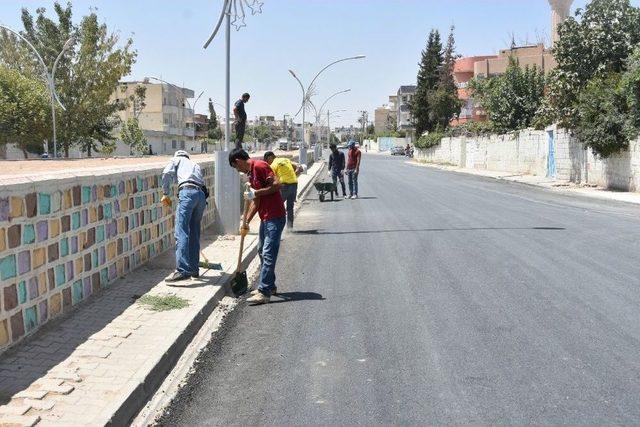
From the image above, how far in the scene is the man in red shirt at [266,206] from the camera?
6941 mm

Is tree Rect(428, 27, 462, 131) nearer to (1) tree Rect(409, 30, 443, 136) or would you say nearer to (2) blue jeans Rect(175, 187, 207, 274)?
(1) tree Rect(409, 30, 443, 136)

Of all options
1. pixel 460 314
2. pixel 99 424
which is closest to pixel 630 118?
pixel 460 314

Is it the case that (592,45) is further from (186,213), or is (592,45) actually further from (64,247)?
(64,247)

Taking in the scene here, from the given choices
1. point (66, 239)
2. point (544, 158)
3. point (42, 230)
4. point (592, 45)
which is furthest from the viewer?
point (544, 158)

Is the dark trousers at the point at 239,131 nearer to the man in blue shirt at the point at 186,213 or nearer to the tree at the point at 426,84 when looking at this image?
the man in blue shirt at the point at 186,213

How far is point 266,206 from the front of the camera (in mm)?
6992

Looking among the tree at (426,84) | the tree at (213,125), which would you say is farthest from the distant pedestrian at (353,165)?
the tree at (213,125)

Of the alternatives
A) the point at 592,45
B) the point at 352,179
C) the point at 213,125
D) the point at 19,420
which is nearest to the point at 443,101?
the point at 592,45

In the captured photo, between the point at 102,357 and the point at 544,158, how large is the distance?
29181mm

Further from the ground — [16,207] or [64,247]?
[16,207]

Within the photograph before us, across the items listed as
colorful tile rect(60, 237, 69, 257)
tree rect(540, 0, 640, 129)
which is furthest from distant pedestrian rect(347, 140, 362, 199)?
colorful tile rect(60, 237, 69, 257)

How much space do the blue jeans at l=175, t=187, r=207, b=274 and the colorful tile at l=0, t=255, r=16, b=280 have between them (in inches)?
103

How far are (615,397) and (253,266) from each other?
611 centimetres

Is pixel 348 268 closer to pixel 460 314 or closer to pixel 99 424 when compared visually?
pixel 460 314
